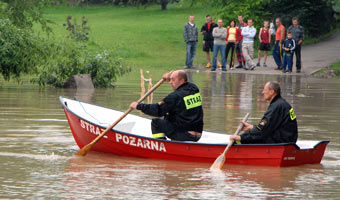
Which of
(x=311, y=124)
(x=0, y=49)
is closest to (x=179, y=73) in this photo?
(x=311, y=124)

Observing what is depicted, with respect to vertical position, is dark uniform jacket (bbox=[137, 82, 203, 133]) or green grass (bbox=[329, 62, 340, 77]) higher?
dark uniform jacket (bbox=[137, 82, 203, 133])

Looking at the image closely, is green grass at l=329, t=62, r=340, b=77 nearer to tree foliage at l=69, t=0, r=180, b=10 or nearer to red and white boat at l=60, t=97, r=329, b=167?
red and white boat at l=60, t=97, r=329, b=167

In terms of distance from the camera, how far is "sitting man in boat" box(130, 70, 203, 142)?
11.2 m

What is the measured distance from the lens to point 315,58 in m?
33.2

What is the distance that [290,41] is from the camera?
2817cm

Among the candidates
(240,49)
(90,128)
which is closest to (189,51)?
(240,49)

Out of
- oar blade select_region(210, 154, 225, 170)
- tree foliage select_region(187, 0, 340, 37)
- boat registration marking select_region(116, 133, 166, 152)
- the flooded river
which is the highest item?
tree foliage select_region(187, 0, 340, 37)

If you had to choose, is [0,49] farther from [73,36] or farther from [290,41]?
[290,41]

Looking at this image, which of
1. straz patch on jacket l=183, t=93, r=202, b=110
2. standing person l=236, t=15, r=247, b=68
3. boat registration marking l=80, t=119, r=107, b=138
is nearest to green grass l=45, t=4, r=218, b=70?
standing person l=236, t=15, r=247, b=68

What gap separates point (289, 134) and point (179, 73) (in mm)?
1766

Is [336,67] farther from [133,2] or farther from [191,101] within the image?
[133,2]

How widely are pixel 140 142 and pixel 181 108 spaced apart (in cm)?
78

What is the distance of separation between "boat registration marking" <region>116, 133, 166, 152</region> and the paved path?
18484 mm

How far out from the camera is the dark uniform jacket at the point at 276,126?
10844 millimetres
